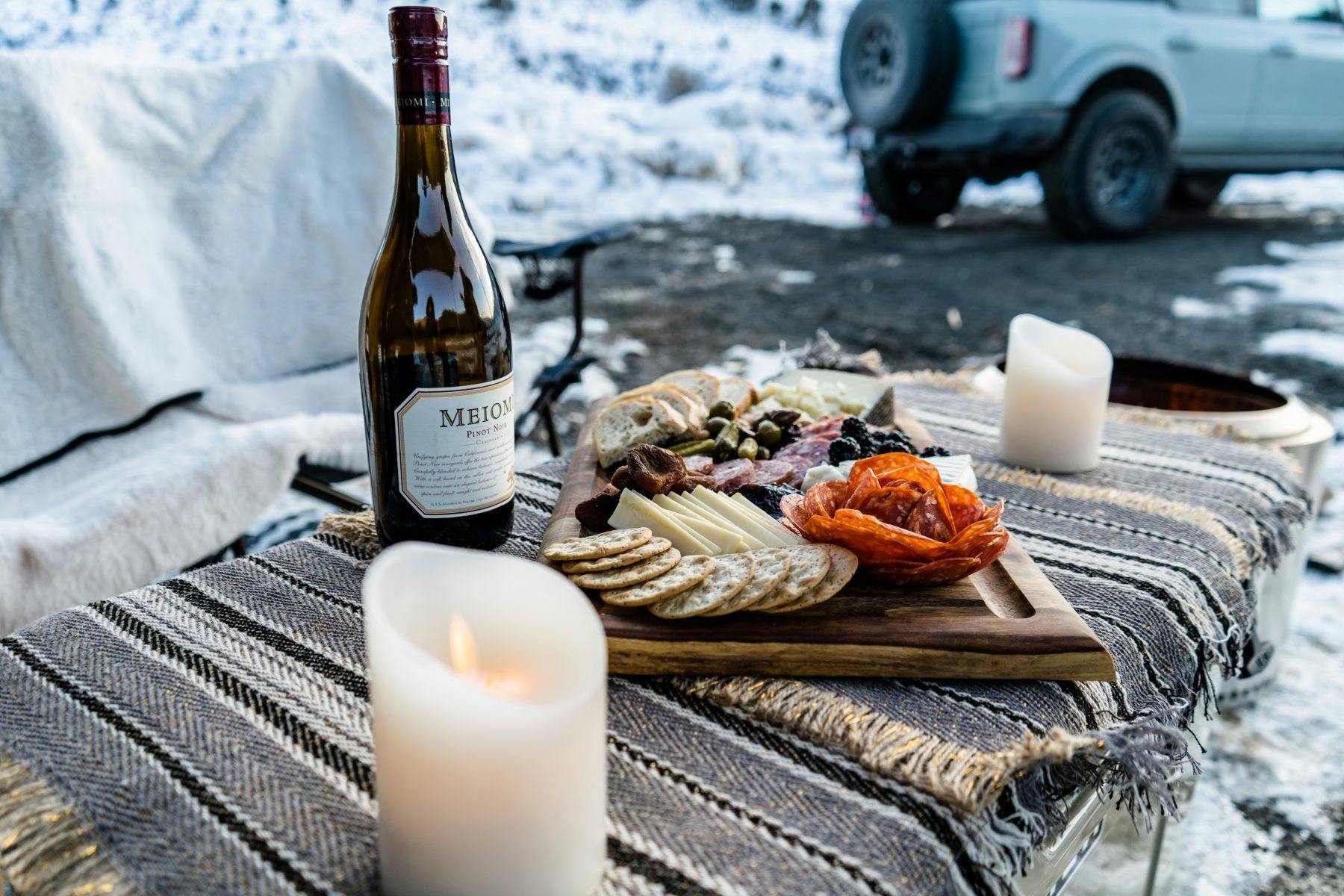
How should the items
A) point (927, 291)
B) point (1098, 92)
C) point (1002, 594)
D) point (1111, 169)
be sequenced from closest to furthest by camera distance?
point (1002, 594), point (927, 291), point (1098, 92), point (1111, 169)

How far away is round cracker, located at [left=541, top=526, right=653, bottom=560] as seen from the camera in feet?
2.68

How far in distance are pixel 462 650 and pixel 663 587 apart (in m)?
0.30

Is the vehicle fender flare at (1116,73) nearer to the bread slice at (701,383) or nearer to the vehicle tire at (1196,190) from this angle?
the vehicle tire at (1196,190)

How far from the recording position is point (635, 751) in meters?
0.69

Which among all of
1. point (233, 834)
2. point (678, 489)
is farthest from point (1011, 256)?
point (233, 834)

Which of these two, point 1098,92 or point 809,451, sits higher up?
point 1098,92

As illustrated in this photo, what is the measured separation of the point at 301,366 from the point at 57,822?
6.21 ft

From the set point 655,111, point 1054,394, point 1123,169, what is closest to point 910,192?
point 1123,169

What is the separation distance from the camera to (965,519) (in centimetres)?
85

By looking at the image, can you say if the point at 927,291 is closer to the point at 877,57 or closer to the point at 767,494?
the point at 877,57

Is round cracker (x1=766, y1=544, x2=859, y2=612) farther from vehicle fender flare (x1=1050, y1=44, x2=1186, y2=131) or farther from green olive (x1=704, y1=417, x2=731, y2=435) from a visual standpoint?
vehicle fender flare (x1=1050, y1=44, x2=1186, y2=131)

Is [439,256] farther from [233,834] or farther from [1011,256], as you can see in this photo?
[1011,256]

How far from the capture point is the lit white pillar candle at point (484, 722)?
1.52ft

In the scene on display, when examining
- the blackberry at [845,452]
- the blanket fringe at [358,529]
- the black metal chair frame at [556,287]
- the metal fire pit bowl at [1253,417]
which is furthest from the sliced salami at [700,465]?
the black metal chair frame at [556,287]
